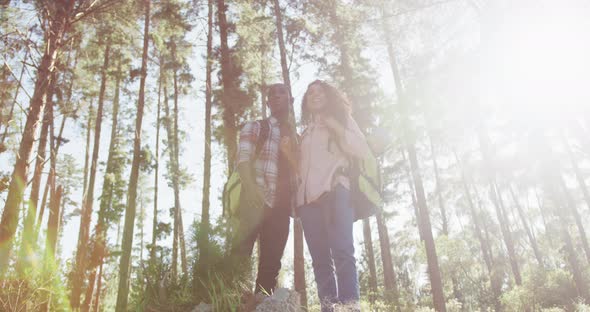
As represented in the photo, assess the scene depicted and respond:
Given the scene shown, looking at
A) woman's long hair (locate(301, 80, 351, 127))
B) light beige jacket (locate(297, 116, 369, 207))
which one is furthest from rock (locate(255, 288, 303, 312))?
woman's long hair (locate(301, 80, 351, 127))

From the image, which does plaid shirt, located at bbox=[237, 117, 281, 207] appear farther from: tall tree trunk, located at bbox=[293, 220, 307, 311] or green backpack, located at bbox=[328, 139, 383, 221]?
Result: tall tree trunk, located at bbox=[293, 220, 307, 311]

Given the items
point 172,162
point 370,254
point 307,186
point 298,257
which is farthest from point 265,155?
point 172,162

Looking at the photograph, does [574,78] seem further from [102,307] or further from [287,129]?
[102,307]

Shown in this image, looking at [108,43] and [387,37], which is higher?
[108,43]

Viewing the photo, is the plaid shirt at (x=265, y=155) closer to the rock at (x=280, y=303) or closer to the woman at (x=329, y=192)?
the woman at (x=329, y=192)

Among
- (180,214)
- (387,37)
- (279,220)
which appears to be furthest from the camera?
(180,214)

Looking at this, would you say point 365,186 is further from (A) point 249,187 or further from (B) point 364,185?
(A) point 249,187

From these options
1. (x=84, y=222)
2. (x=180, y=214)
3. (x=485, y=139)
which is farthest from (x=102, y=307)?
(x=485, y=139)

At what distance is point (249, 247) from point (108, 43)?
48.4ft

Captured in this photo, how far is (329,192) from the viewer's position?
254 cm

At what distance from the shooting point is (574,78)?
861 cm

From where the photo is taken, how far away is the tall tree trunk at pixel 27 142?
5582 millimetres

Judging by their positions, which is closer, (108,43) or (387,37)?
(387,37)

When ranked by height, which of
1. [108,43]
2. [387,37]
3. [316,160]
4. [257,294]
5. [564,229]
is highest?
[108,43]
